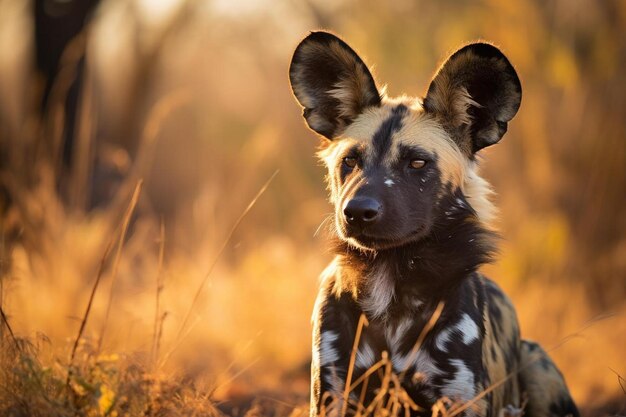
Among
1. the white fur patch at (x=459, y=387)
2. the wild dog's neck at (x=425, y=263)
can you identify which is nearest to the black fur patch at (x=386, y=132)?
the wild dog's neck at (x=425, y=263)

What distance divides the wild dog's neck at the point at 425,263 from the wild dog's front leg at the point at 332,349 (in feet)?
0.21

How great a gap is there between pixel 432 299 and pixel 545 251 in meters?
3.68

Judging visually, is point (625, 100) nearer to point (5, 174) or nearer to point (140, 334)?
point (140, 334)

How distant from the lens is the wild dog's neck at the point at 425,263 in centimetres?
271

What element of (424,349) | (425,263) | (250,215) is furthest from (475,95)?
(250,215)

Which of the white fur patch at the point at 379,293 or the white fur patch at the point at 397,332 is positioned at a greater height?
the white fur patch at the point at 379,293

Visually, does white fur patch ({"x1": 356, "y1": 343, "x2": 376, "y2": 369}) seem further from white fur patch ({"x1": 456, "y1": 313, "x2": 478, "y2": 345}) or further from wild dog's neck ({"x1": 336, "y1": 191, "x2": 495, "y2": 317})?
white fur patch ({"x1": 456, "y1": 313, "x2": 478, "y2": 345})

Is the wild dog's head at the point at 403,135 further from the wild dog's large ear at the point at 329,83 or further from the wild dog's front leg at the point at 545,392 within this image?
the wild dog's front leg at the point at 545,392

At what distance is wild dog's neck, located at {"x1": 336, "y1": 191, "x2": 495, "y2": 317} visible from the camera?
2705 millimetres

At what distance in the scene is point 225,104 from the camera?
14.6 metres

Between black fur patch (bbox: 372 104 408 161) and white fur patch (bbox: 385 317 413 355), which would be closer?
white fur patch (bbox: 385 317 413 355)

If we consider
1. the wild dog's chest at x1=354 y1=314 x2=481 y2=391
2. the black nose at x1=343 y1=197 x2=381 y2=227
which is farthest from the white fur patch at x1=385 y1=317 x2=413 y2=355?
the black nose at x1=343 y1=197 x2=381 y2=227

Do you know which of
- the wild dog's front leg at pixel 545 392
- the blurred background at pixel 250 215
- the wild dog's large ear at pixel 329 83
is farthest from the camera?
the blurred background at pixel 250 215

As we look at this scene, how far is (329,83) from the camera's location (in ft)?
10.0
